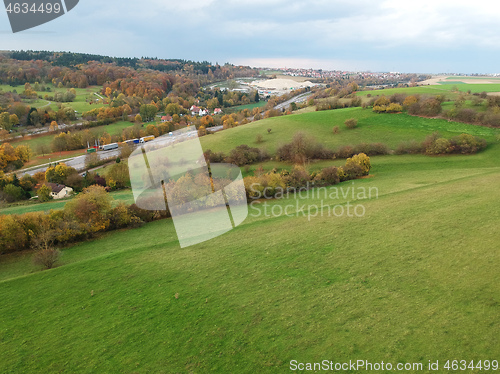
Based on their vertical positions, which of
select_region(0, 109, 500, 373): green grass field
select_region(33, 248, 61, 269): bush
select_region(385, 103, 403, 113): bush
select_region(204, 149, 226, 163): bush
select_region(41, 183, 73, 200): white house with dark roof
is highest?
select_region(385, 103, 403, 113): bush

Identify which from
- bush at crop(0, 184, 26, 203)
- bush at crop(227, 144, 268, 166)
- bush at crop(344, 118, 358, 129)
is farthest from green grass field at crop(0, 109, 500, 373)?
bush at crop(344, 118, 358, 129)

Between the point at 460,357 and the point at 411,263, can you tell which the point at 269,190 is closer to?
the point at 411,263

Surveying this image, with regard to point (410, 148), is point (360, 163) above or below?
above

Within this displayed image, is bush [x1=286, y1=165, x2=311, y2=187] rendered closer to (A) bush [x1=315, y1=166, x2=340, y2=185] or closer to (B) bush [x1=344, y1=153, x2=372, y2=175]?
(A) bush [x1=315, y1=166, x2=340, y2=185]

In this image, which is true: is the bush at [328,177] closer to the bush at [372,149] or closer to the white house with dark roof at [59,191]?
the bush at [372,149]

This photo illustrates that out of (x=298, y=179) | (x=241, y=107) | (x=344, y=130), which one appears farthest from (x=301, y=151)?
(x=241, y=107)

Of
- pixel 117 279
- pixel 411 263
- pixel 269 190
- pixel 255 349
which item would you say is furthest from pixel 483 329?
pixel 269 190

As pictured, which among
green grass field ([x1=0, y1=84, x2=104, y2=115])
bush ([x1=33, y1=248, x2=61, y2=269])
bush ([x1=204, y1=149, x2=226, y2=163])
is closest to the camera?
bush ([x1=33, y1=248, x2=61, y2=269])

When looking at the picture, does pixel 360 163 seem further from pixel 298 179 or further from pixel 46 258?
pixel 46 258

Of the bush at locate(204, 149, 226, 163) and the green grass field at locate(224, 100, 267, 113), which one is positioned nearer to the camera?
the bush at locate(204, 149, 226, 163)
